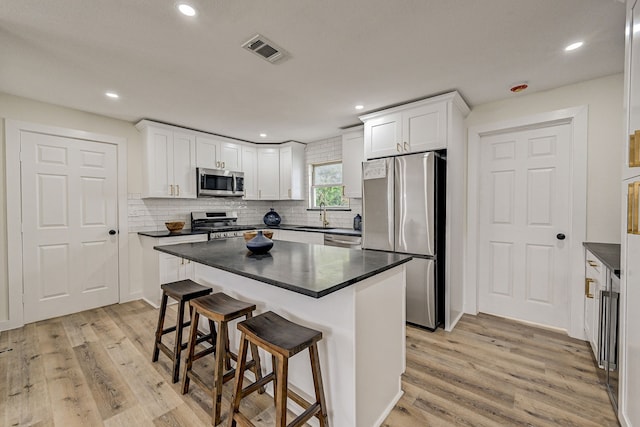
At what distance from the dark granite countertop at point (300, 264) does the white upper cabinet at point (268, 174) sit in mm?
2691

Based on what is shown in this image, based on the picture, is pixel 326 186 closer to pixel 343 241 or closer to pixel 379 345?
pixel 343 241

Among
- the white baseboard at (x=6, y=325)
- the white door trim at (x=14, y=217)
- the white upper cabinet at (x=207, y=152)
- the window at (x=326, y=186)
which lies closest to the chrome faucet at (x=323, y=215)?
the window at (x=326, y=186)

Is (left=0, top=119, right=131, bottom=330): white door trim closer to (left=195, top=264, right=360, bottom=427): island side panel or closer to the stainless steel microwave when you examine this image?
the stainless steel microwave

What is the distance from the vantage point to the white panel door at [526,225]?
2777 millimetres

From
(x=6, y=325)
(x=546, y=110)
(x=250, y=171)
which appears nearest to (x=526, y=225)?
(x=546, y=110)

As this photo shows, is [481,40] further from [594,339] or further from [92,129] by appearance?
[92,129]

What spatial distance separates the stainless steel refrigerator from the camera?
2762mm

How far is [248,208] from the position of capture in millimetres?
5273

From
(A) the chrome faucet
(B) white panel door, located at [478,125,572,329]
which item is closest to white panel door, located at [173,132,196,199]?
(A) the chrome faucet

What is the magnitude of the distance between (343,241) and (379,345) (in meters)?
2.12

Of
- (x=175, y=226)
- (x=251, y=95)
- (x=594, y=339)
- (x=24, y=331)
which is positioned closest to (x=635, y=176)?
(x=594, y=339)

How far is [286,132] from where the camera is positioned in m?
4.36

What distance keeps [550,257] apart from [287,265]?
284 cm

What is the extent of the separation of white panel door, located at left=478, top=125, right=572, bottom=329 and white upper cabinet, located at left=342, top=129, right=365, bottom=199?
4.91 feet
